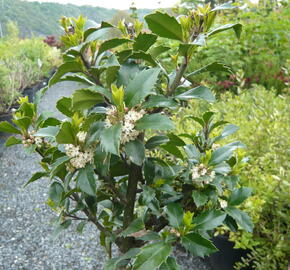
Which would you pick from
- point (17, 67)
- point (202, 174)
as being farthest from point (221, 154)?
point (17, 67)

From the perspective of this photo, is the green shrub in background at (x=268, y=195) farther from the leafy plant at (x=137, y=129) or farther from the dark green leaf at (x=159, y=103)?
the dark green leaf at (x=159, y=103)

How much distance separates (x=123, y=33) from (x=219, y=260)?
1392 millimetres

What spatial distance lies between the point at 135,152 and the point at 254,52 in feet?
14.5

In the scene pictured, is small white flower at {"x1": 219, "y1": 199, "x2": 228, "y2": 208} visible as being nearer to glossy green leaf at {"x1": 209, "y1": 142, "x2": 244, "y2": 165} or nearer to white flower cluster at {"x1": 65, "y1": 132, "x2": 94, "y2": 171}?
glossy green leaf at {"x1": 209, "y1": 142, "x2": 244, "y2": 165}

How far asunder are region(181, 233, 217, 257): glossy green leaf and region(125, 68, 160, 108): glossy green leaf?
40cm

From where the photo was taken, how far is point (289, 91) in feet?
7.43

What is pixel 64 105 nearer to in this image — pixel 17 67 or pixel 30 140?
pixel 30 140

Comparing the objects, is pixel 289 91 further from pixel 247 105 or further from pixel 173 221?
pixel 173 221

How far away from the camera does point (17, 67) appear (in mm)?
6082

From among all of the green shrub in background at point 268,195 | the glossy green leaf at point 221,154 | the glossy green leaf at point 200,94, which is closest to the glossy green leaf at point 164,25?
the glossy green leaf at point 200,94

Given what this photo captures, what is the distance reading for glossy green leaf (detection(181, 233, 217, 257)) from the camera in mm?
843

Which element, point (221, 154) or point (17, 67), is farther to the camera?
point (17, 67)

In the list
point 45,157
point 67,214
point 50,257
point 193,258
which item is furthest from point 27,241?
point 45,157

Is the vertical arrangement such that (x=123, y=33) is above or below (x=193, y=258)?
above
